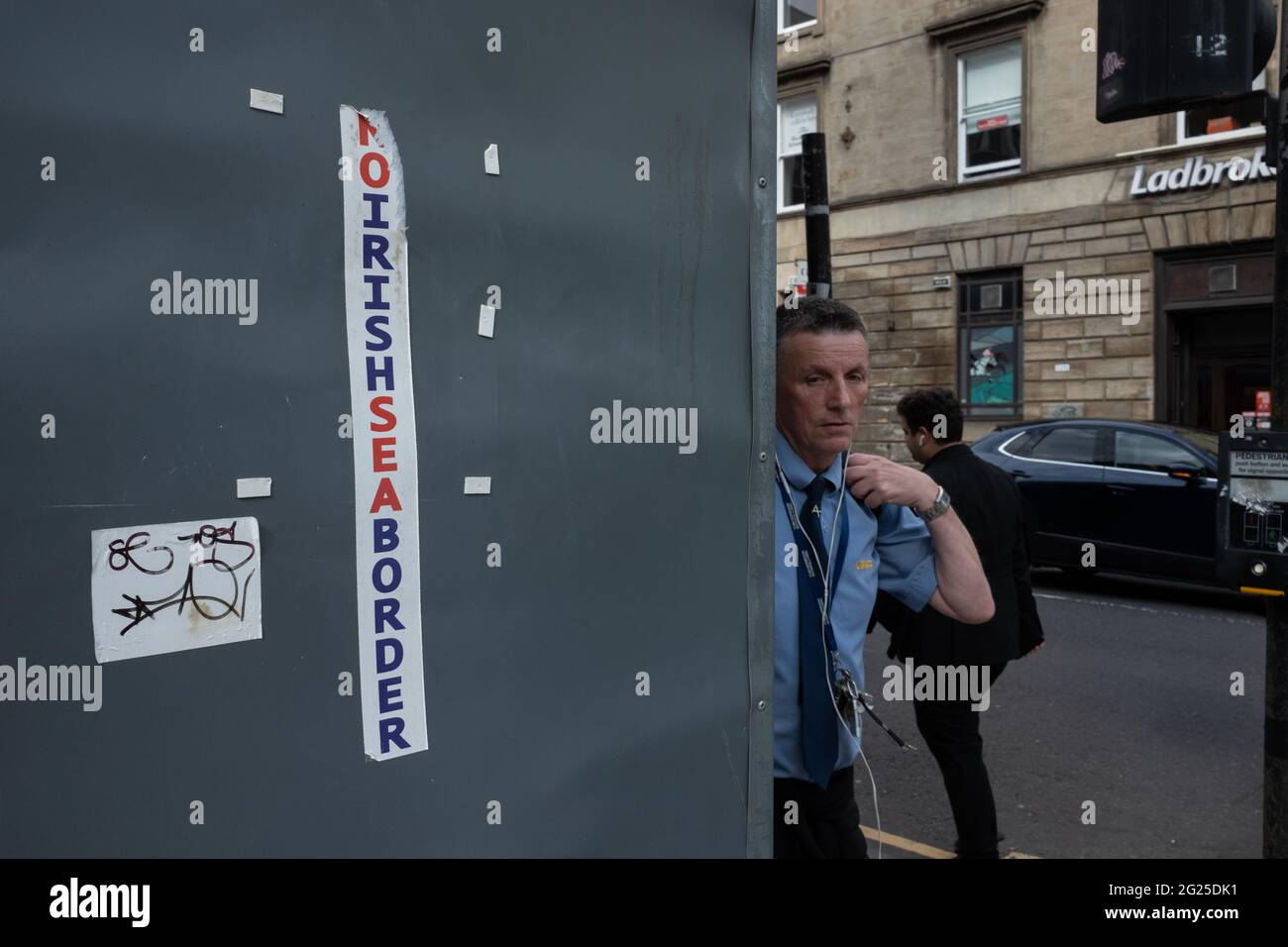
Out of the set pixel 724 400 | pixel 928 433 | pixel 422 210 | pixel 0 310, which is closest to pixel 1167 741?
pixel 928 433

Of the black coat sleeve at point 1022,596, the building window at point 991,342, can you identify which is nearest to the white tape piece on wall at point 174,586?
the black coat sleeve at point 1022,596

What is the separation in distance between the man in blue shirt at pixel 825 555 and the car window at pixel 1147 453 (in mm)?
8312

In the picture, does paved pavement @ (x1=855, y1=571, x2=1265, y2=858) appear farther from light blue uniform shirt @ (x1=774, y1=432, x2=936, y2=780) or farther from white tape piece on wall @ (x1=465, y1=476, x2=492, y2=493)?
white tape piece on wall @ (x1=465, y1=476, x2=492, y2=493)

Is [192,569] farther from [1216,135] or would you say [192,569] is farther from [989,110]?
[989,110]

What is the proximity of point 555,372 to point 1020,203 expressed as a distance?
18268 millimetres

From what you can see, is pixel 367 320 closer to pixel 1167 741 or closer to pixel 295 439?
pixel 295 439

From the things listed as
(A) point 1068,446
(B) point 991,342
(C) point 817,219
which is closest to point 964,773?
(C) point 817,219

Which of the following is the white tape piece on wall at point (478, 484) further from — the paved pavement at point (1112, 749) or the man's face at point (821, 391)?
the paved pavement at point (1112, 749)

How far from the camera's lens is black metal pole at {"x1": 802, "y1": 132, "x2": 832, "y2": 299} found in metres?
4.38

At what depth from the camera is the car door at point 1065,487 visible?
1029 cm

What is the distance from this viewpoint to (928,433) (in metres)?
4.86

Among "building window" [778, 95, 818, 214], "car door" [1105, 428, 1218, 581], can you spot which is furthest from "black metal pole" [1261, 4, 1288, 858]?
"building window" [778, 95, 818, 214]

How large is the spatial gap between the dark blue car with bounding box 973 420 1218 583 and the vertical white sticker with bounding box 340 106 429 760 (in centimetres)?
850

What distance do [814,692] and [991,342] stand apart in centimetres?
1754
